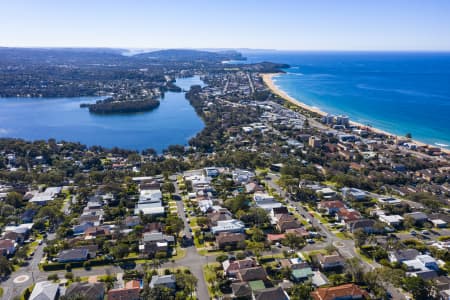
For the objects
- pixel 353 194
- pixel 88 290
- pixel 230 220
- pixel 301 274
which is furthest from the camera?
pixel 353 194

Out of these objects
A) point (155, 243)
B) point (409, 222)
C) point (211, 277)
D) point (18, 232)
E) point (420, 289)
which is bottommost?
point (18, 232)

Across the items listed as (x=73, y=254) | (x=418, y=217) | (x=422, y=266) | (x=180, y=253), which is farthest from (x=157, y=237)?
(x=418, y=217)

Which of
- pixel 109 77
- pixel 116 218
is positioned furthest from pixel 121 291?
pixel 109 77

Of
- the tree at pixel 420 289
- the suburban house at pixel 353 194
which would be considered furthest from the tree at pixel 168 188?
the tree at pixel 420 289

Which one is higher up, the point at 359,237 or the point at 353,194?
the point at 359,237

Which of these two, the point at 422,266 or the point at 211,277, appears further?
the point at 422,266

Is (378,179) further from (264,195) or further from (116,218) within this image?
(116,218)

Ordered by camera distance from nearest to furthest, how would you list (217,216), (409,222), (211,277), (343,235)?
(211,277) < (343,235) < (409,222) < (217,216)

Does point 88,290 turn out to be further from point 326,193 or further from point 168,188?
point 326,193
